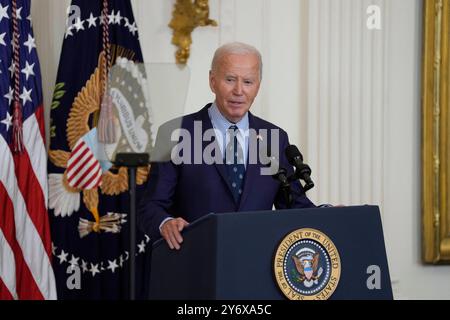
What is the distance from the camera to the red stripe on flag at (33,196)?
387 cm

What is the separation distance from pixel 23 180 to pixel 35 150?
0.58 ft

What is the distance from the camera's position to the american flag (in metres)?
3.79

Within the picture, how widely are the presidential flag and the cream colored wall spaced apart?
0.79 ft

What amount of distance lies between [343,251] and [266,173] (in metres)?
0.79

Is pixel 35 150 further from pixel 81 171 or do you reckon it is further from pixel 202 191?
pixel 202 191

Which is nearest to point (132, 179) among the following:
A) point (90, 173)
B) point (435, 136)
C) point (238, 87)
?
point (238, 87)

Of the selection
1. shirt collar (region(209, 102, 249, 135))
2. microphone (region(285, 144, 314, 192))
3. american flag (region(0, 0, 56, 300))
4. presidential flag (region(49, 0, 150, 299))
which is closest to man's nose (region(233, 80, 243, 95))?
shirt collar (region(209, 102, 249, 135))

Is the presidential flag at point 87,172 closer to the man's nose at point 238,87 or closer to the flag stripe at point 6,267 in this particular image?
the flag stripe at point 6,267

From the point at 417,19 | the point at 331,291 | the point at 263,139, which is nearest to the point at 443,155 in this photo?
the point at 417,19

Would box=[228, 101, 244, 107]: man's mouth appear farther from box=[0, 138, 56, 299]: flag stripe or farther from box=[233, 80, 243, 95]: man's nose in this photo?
box=[0, 138, 56, 299]: flag stripe

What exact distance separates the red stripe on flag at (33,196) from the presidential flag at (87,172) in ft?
0.33

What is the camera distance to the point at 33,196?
12.8 feet

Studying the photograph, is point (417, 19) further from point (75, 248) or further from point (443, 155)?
point (75, 248)

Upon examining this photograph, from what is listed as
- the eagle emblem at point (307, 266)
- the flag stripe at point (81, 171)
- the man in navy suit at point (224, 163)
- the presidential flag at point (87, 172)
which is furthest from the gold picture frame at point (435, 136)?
the eagle emblem at point (307, 266)
